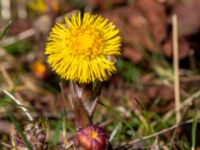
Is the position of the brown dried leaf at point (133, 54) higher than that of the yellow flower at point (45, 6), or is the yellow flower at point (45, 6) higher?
the yellow flower at point (45, 6)

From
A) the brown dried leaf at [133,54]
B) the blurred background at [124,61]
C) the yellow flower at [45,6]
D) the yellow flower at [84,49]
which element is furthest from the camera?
the yellow flower at [45,6]

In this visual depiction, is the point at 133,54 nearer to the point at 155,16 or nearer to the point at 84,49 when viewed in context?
the point at 155,16

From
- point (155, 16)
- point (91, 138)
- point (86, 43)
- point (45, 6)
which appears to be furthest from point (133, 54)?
point (91, 138)

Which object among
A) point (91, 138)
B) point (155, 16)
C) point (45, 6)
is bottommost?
point (91, 138)

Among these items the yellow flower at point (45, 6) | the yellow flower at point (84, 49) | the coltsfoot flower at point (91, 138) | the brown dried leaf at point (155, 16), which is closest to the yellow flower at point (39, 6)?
the yellow flower at point (45, 6)

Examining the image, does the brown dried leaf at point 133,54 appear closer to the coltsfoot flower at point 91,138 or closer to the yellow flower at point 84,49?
the yellow flower at point 84,49

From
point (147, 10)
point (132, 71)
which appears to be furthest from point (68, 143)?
point (147, 10)

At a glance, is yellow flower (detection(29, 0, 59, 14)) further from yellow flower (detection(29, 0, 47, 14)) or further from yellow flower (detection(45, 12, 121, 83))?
yellow flower (detection(45, 12, 121, 83))

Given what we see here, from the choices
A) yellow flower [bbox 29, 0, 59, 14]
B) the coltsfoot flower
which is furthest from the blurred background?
the coltsfoot flower
